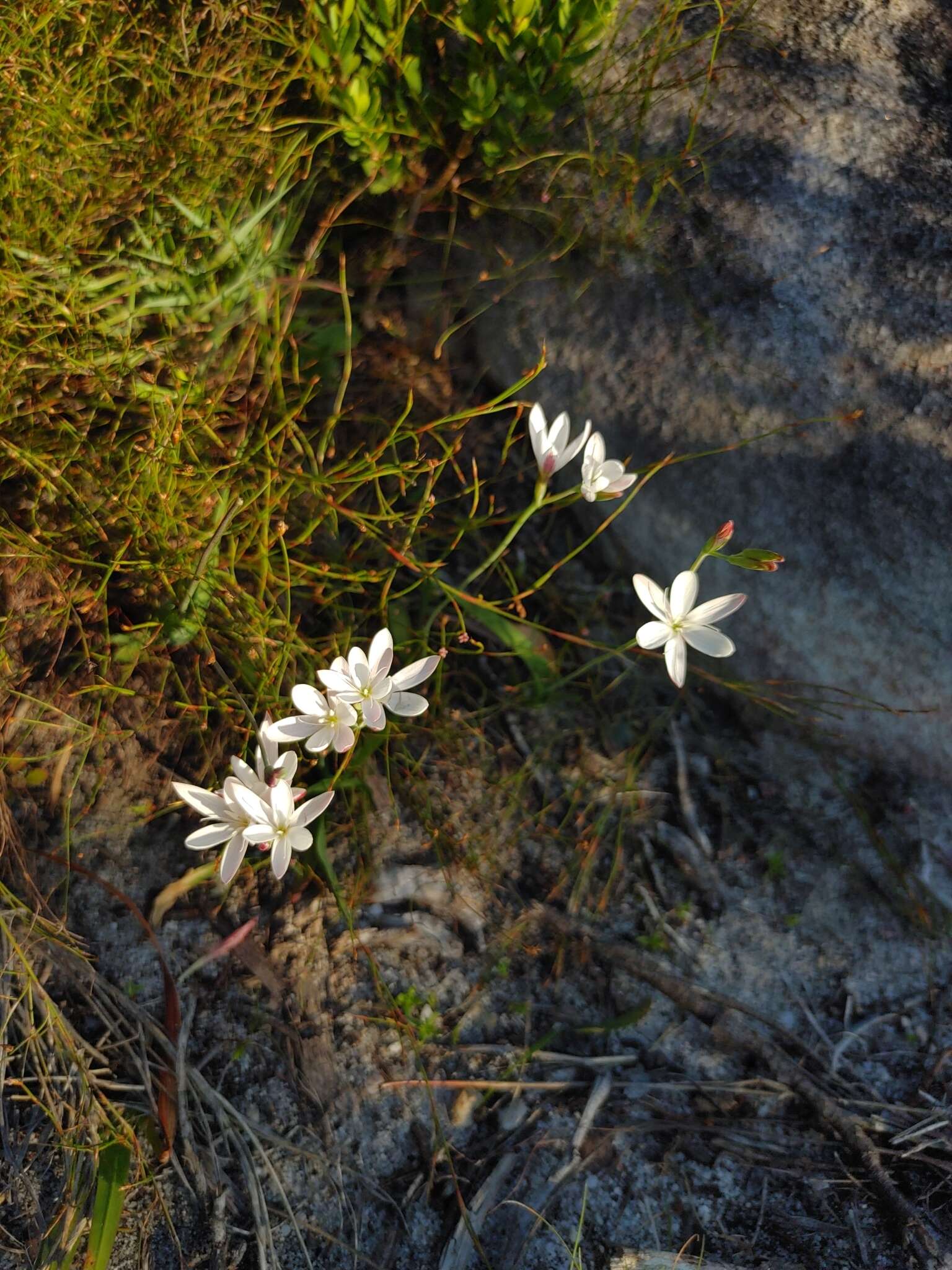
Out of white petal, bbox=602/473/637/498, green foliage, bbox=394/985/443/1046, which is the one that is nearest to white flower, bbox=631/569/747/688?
white petal, bbox=602/473/637/498

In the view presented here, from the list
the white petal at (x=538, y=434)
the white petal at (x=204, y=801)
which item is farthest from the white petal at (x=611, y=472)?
the white petal at (x=204, y=801)

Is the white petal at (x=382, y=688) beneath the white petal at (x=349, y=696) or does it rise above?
above

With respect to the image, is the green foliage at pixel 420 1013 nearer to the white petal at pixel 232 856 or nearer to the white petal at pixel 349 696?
the white petal at pixel 232 856

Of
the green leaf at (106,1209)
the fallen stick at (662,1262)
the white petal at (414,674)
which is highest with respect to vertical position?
the white petal at (414,674)

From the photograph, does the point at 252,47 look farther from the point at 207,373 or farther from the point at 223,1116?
the point at 223,1116

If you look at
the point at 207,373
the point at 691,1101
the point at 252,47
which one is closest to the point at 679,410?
the point at 207,373

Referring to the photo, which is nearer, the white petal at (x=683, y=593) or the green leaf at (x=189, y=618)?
the white petal at (x=683, y=593)
